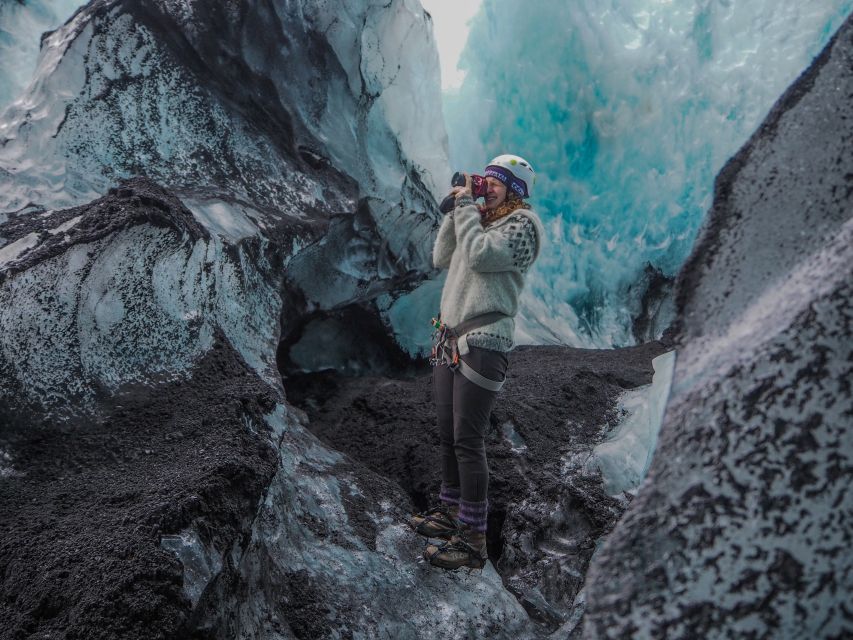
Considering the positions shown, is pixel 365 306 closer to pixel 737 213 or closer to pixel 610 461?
pixel 610 461

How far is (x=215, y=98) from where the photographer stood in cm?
346

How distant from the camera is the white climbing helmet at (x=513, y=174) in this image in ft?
7.35

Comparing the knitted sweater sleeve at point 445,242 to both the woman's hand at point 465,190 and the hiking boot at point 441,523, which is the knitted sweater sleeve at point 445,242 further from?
the hiking boot at point 441,523

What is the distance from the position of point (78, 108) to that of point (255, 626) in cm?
249

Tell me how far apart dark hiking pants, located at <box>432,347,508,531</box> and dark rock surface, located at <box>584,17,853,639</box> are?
42.9 inches

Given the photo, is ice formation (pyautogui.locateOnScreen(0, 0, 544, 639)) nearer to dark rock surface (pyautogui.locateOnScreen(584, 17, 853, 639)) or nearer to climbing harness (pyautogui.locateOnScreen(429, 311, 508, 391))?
climbing harness (pyautogui.locateOnScreen(429, 311, 508, 391))

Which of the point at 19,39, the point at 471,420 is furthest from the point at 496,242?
the point at 19,39

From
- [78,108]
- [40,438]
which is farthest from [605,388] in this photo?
[78,108]

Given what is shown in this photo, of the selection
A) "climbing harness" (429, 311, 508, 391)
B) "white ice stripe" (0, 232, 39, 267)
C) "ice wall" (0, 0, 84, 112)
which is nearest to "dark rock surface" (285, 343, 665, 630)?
"climbing harness" (429, 311, 508, 391)

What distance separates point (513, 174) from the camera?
7.36ft

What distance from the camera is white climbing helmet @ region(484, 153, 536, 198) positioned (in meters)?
2.24

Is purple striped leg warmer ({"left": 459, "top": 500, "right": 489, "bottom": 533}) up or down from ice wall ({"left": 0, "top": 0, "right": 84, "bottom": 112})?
down

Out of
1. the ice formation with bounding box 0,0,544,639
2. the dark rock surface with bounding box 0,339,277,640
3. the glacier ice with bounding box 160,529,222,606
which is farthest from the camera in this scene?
the ice formation with bounding box 0,0,544,639

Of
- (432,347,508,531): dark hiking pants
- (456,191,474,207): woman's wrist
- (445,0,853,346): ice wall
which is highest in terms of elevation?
(445,0,853,346): ice wall
